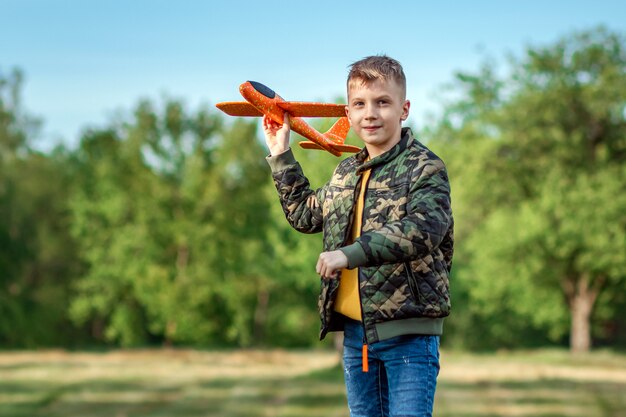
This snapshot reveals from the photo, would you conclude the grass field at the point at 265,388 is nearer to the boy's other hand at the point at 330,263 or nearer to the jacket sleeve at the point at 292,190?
the jacket sleeve at the point at 292,190

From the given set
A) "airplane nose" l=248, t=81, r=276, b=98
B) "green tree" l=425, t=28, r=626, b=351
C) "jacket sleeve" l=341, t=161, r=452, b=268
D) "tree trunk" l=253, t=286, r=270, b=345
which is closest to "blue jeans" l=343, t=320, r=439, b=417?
"jacket sleeve" l=341, t=161, r=452, b=268

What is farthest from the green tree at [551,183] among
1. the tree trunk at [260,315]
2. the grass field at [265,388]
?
the tree trunk at [260,315]

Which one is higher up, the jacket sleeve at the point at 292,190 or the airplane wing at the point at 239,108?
the airplane wing at the point at 239,108

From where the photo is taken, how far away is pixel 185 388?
65.7ft

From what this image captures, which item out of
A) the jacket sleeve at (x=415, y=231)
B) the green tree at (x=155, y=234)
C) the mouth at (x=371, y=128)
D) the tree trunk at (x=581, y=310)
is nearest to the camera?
the jacket sleeve at (x=415, y=231)

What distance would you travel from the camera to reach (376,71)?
328 cm

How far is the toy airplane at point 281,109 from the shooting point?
3.54m

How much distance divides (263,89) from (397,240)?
35.1 inches

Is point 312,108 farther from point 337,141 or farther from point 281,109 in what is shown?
point 337,141

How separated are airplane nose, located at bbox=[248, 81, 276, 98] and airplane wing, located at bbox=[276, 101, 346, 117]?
0.04 meters

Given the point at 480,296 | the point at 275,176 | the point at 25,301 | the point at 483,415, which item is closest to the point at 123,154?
the point at 25,301

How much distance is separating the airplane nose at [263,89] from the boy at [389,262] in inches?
12.5

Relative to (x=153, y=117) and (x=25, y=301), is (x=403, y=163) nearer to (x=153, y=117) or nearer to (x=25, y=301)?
(x=153, y=117)

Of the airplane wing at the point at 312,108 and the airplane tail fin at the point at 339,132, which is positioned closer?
the airplane wing at the point at 312,108
